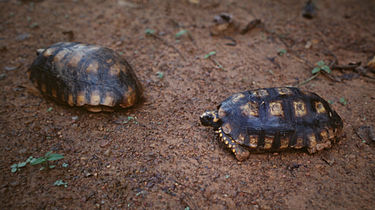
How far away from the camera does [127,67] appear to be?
412 cm

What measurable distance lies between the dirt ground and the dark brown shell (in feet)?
0.87

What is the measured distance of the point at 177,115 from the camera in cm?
407

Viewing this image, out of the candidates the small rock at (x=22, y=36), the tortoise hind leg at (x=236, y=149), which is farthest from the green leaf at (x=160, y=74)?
the small rock at (x=22, y=36)

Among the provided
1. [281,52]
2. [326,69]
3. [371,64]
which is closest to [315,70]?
[326,69]

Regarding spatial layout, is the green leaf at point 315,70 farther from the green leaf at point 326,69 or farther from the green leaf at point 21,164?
the green leaf at point 21,164

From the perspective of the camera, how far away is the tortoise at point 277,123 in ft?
10.6

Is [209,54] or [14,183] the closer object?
[14,183]

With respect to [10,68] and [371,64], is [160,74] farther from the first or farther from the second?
[371,64]

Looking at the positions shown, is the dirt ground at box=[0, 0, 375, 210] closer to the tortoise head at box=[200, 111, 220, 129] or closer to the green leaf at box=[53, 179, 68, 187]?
the green leaf at box=[53, 179, 68, 187]

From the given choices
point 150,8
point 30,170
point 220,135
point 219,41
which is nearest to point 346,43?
point 219,41

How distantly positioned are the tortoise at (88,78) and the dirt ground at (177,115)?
0.86 ft

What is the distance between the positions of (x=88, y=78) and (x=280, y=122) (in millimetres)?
2817

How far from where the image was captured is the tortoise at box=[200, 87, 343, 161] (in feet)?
10.6

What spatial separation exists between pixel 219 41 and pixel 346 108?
2.99 meters
